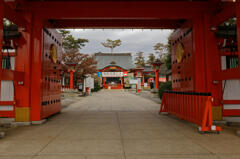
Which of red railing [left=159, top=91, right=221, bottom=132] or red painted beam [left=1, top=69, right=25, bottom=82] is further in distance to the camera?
red painted beam [left=1, top=69, right=25, bottom=82]

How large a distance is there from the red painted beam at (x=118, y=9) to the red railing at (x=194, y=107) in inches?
109

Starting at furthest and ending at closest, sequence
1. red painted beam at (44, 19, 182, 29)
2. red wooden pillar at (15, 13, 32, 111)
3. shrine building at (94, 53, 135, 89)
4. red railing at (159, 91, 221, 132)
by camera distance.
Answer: shrine building at (94, 53, 135, 89) → red painted beam at (44, 19, 182, 29) → red wooden pillar at (15, 13, 32, 111) → red railing at (159, 91, 221, 132)

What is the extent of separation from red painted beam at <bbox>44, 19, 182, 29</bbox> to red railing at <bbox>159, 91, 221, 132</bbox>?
9.49 ft

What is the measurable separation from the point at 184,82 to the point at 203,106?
2.21 metres

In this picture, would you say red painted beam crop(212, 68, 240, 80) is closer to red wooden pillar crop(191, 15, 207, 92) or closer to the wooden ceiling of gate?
red wooden pillar crop(191, 15, 207, 92)

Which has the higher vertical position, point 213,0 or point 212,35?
point 213,0

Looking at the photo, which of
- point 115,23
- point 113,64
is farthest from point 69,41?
point 115,23

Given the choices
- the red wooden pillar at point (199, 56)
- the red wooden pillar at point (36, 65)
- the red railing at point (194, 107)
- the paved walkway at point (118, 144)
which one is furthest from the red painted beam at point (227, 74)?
the red wooden pillar at point (36, 65)

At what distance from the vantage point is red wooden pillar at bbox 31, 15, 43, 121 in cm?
522

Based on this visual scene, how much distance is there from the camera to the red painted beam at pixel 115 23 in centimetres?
662

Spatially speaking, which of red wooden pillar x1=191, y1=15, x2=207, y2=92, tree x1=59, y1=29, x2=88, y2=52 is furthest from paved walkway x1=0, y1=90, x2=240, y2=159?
tree x1=59, y1=29, x2=88, y2=52

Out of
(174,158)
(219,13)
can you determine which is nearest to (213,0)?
(219,13)

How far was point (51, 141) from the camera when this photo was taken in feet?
11.4

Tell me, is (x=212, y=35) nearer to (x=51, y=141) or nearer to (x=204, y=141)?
(x=204, y=141)
